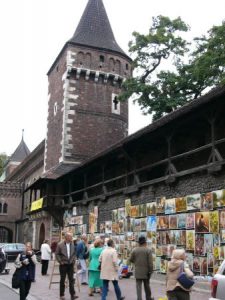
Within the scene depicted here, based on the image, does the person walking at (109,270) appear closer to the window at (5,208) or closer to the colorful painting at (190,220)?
the colorful painting at (190,220)

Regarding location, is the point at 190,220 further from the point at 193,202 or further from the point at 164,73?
the point at 164,73

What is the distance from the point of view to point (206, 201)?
49.0 ft

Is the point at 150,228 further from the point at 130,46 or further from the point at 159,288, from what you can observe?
the point at 130,46

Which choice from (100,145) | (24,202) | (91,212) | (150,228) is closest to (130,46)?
(100,145)

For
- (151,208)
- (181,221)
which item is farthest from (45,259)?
(181,221)

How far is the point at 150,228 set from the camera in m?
18.1

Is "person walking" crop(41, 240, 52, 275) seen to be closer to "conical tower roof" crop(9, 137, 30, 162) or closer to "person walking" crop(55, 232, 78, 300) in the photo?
"person walking" crop(55, 232, 78, 300)

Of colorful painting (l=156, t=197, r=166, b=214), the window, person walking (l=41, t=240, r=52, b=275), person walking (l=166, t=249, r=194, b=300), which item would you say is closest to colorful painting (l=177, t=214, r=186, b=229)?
colorful painting (l=156, t=197, r=166, b=214)

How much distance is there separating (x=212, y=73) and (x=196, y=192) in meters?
10.5

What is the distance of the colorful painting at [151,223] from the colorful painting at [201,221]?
285cm

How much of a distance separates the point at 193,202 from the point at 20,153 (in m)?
67.3

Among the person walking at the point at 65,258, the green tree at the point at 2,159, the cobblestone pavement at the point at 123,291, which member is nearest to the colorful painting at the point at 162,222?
the cobblestone pavement at the point at 123,291

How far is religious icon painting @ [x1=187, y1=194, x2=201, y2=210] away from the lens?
15.4m

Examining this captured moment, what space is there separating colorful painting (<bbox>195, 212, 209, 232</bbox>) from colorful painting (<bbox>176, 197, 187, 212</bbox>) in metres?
0.84
